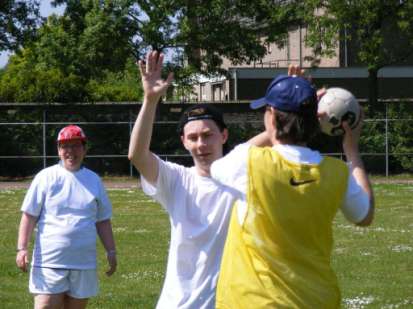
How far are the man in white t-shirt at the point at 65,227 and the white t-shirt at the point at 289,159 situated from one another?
3226 millimetres

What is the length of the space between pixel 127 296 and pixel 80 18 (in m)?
27.8

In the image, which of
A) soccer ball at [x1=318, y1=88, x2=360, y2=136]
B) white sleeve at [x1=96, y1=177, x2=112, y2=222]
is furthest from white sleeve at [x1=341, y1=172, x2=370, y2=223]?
white sleeve at [x1=96, y1=177, x2=112, y2=222]

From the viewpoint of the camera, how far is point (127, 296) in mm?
10039

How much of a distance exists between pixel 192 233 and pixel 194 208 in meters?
0.15

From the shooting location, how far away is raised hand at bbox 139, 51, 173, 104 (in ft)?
14.4

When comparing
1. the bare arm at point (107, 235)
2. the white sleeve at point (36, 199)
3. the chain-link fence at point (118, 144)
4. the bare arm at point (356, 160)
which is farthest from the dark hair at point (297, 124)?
the chain-link fence at point (118, 144)

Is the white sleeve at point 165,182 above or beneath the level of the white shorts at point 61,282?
above

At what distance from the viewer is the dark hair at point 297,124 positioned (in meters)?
3.84

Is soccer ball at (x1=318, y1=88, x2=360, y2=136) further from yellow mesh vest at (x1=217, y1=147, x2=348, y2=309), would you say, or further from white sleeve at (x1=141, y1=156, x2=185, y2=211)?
white sleeve at (x1=141, y1=156, x2=185, y2=211)

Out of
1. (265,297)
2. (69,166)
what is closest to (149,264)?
(69,166)

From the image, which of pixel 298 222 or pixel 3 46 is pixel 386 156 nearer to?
pixel 3 46

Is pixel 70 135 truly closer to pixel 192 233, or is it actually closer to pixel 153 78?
pixel 192 233

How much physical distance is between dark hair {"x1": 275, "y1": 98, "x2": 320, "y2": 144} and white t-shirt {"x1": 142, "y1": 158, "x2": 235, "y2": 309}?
935mm

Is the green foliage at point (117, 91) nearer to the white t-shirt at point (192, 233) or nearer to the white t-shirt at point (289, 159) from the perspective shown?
the white t-shirt at point (192, 233)
